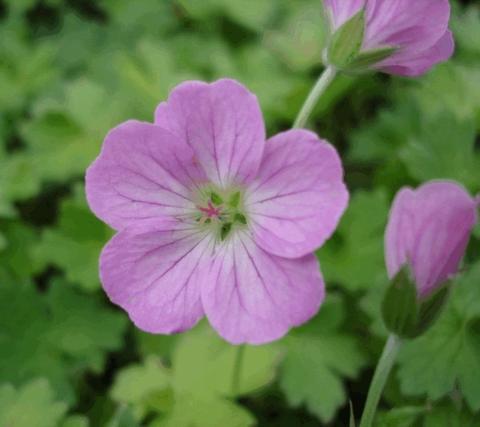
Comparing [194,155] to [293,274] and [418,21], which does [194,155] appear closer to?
[293,274]

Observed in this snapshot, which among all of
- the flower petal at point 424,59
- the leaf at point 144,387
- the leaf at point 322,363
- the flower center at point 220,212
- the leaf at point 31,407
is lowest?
the leaf at point 322,363

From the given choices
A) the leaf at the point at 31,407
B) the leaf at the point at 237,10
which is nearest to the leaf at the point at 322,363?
the leaf at the point at 31,407

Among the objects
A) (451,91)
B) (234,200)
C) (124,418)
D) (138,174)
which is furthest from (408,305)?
(451,91)

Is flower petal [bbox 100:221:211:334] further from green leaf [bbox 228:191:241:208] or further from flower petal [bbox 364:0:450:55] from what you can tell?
flower petal [bbox 364:0:450:55]

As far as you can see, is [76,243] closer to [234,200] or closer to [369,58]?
[234,200]

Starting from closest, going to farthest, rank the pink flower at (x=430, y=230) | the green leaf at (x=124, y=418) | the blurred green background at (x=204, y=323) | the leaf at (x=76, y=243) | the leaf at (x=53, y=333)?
the pink flower at (x=430, y=230)
the green leaf at (x=124, y=418)
the blurred green background at (x=204, y=323)
the leaf at (x=53, y=333)
the leaf at (x=76, y=243)

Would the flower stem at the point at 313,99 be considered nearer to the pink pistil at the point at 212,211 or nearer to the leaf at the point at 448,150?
the pink pistil at the point at 212,211
